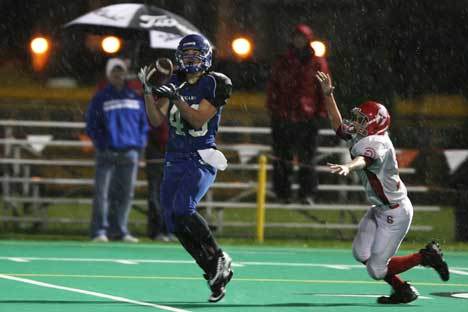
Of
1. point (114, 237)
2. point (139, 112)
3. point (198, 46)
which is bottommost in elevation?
point (114, 237)

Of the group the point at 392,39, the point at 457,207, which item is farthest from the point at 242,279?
the point at 392,39

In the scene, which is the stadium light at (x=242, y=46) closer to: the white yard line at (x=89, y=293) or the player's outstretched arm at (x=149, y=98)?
the white yard line at (x=89, y=293)

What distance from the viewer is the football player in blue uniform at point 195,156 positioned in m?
13.0

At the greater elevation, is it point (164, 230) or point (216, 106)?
point (216, 106)

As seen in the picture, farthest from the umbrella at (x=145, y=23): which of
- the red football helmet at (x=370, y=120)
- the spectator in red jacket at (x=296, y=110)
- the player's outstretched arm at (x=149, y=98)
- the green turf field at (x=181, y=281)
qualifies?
the red football helmet at (x=370, y=120)

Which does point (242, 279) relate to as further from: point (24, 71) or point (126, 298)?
point (24, 71)

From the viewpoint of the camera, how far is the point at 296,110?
20859mm

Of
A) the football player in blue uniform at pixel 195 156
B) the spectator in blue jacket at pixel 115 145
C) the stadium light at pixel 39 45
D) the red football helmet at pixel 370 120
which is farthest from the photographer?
the stadium light at pixel 39 45

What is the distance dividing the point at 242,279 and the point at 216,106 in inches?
104

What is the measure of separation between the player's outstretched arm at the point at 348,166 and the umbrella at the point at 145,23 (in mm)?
8464

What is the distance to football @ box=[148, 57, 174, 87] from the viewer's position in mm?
13164

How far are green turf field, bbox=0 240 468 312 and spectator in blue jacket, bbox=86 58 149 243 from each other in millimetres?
862

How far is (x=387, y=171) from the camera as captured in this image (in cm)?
1312

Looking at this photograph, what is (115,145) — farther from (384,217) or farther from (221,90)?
(384,217)
